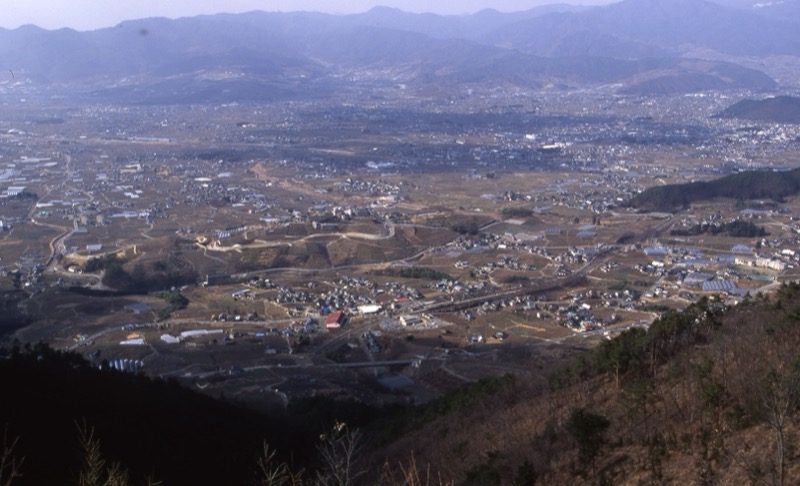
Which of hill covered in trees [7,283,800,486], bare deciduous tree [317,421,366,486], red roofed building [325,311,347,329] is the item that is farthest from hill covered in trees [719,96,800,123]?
bare deciduous tree [317,421,366,486]

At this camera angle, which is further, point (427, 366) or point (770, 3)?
point (770, 3)

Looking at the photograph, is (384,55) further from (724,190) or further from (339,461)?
(339,461)

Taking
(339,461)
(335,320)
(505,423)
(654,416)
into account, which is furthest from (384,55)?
(339,461)

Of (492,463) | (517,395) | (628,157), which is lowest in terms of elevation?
(628,157)

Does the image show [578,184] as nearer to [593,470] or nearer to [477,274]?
[477,274]

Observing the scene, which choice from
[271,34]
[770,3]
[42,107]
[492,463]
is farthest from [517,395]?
[770,3]

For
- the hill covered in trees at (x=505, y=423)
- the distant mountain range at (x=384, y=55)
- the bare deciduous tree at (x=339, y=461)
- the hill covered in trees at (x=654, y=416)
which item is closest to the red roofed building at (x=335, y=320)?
the hill covered in trees at (x=505, y=423)
